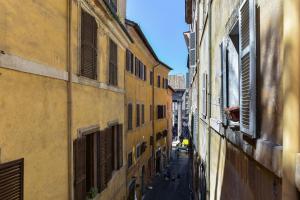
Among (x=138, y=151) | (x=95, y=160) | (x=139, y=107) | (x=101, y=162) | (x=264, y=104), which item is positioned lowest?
(x=138, y=151)

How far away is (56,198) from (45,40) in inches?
110

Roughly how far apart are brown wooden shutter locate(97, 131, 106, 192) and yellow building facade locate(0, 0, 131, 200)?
26 millimetres

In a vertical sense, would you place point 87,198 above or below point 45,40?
below

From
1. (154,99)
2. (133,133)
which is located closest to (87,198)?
(133,133)

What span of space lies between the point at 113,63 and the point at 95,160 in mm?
3531

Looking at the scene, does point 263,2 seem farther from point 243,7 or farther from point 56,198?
point 56,198

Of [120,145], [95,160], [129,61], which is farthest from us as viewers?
[129,61]

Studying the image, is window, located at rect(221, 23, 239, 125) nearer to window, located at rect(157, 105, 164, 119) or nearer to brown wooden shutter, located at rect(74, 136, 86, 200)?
brown wooden shutter, located at rect(74, 136, 86, 200)

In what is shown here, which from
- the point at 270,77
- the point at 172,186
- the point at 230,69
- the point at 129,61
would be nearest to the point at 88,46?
the point at 230,69

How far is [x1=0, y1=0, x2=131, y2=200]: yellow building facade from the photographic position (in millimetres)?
5023

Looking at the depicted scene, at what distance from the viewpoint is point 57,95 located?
673cm

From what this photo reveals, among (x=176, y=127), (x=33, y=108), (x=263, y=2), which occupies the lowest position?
(x=176, y=127)

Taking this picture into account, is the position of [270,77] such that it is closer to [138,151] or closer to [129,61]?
[129,61]

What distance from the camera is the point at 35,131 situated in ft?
18.9
